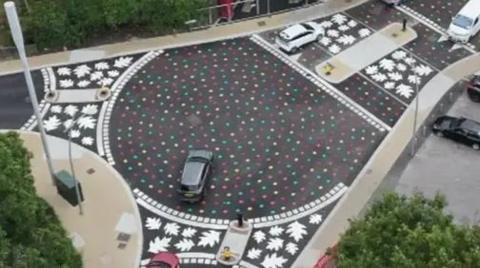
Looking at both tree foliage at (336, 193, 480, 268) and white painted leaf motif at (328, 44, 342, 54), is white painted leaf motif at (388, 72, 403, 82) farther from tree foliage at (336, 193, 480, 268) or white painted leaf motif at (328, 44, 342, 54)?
tree foliage at (336, 193, 480, 268)

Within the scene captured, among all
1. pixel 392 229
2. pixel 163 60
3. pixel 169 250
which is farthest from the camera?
pixel 163 60

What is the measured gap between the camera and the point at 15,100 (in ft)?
170

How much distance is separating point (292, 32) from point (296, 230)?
54.3ft

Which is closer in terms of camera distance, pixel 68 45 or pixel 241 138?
pixel 241 138

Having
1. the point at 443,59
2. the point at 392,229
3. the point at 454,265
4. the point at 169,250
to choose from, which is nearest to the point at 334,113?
the point at 443,59

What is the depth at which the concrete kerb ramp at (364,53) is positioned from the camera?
176ft

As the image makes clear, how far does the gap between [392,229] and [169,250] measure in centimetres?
1410

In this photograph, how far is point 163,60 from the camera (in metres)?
54.6

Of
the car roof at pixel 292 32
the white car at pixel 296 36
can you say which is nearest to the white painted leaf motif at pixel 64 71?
the white car at pixel 296 36

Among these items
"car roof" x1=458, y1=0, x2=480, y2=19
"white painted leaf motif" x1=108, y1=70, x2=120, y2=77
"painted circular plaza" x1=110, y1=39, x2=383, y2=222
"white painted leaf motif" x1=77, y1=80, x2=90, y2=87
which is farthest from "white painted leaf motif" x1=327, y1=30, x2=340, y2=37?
"white painted leaf motif" x1=77, y1=80, x2=90, y2=87

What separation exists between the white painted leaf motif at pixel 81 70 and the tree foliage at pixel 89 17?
229cm

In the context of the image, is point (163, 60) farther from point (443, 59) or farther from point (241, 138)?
point (443, 59)

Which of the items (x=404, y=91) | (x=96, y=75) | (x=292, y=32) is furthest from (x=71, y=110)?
(x=404, y=91)

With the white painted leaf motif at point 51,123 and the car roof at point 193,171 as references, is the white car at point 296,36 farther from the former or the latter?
the white painted leaf motif at point 51,123
